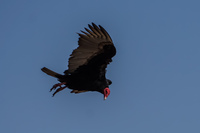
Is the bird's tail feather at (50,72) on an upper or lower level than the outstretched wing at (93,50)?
lower

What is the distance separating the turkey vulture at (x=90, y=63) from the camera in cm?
1820

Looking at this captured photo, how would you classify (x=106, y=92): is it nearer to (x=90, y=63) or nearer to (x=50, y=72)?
(x=90, y=63)

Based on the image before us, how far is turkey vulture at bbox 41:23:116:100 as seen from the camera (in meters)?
18.2

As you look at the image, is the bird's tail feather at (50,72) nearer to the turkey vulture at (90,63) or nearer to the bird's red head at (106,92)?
the turkey vulture at (90,63)

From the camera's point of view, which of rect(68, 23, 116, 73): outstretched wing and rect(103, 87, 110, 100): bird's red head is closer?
rect(68, 23, 116, 73): outstretched wing

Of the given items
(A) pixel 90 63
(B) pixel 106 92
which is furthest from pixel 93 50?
(B) pixel 106 92

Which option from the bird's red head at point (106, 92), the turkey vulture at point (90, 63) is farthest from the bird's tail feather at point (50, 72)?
the bird's red head at point (106, 92)

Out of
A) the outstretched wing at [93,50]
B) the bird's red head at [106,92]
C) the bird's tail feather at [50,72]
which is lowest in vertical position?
the bird's red head at [106,92]

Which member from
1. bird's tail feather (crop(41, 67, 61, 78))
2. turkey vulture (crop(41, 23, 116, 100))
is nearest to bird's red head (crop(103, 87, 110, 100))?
turkey vulture (crop(41, 23, 116, 100))

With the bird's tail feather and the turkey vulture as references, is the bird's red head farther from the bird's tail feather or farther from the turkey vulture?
the bird's tail feather

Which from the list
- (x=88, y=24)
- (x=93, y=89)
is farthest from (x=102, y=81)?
(x=88, y=24)

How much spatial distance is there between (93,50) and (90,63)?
1.07 feet

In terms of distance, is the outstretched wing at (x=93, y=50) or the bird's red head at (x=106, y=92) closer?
the outstretched wing at (x=93, y=50)

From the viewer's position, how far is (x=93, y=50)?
1833 centimetres
